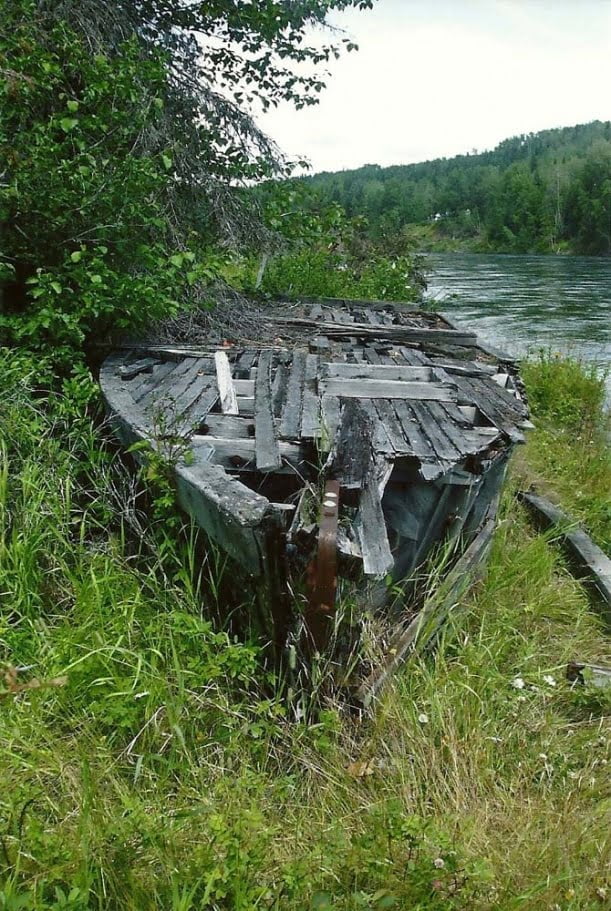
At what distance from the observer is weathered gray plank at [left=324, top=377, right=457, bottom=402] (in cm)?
414

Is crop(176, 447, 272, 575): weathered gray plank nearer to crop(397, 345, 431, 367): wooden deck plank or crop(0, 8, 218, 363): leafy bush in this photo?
crop(0, 8, 218, 363): leafy bush

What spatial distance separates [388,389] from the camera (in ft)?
14.0

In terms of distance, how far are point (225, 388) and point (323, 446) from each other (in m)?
1.30

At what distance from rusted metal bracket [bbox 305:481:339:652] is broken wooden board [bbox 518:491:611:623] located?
8.88 feet

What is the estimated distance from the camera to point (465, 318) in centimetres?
1789

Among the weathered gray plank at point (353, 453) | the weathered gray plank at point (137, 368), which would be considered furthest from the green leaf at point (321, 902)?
the weathered gray plank at point (137, 368)

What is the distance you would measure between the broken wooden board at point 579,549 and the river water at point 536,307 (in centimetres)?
600

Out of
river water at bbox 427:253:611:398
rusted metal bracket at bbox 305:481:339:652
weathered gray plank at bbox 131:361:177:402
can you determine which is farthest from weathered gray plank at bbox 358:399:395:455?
river water at bbox 427:253:611:398

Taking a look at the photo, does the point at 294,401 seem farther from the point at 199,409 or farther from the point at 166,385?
the point at 166,385

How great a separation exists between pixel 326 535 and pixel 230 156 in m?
5.89

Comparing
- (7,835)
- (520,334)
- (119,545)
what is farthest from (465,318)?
(7,835)

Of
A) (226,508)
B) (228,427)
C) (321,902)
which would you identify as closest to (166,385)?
(228,427)

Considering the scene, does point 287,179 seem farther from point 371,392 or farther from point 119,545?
point 119,545

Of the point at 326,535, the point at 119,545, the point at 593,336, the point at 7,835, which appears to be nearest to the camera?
the point at 7,835
